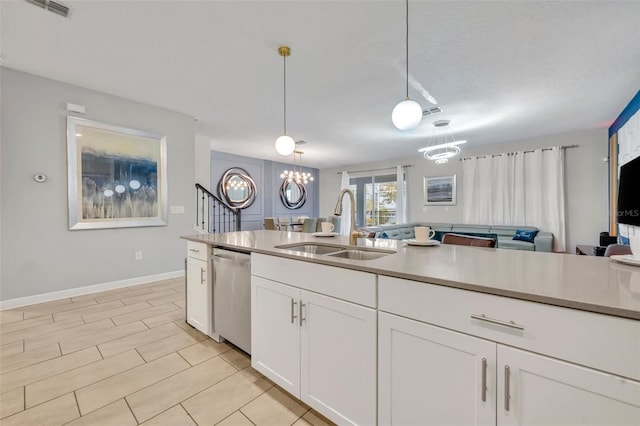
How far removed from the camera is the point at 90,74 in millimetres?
2908

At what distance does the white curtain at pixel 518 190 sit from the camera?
5129mm

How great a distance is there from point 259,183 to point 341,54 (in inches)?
220

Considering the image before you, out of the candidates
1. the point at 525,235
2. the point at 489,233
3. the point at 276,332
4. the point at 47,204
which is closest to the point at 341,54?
the point at 276,332

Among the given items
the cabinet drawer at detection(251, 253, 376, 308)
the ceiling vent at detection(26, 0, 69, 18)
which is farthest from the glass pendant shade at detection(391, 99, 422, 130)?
the ceiling vent at detection(26, 0, 69, 18)

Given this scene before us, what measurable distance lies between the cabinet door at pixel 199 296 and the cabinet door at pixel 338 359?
1115 millimetres

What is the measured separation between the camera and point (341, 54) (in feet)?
8.25

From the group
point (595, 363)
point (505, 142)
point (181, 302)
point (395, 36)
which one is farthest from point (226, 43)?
point (505, 142)

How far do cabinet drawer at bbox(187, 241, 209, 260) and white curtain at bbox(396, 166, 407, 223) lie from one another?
601cm

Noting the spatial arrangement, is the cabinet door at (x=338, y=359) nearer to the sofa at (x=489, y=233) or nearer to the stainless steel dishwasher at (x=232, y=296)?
the stainless steel dishwasher at (x=232, y=296)

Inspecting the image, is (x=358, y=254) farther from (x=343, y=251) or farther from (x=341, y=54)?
(x=341, y=54)

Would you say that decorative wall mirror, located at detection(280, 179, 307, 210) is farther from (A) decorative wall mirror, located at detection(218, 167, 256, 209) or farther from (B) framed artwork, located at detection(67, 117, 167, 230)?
(B) framed artwork, located at detection(67, 117, 167, 230)

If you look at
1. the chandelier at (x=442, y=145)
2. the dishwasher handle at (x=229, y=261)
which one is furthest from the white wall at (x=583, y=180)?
the dishwasher handle at (x=229, y=261)

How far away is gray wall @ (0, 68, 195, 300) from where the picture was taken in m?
2.80

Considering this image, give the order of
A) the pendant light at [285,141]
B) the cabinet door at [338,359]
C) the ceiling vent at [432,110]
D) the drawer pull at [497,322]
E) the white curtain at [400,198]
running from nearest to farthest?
the drawer pull at [497,322]
the cabinet door at [338,359]
the pendant light at [285,141]
the ceiling vent at [432,110]
the white curtain at [400,198]
